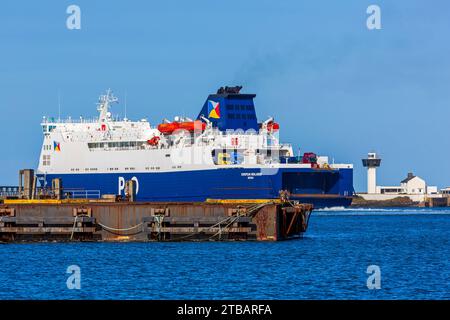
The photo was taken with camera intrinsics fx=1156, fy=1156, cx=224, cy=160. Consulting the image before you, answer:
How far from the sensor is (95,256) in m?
43.8

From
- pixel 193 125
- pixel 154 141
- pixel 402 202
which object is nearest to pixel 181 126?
pixel 193 125

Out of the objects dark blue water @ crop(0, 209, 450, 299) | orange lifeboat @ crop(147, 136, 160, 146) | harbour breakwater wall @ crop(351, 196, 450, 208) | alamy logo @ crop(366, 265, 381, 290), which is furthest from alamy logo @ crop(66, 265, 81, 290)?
harbour breakwater wall @ crop(351, 196, 450, 208)

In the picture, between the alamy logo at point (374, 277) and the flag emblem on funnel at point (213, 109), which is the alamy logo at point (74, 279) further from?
the flag emblem on funnel at point (213, 109)

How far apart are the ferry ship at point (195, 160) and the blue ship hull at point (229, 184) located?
8 cm

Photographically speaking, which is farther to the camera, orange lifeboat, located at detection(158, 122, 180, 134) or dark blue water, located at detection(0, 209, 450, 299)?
orange lifeboat, located at detection(158, 122, 180, 134)

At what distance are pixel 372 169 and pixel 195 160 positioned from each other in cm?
7589

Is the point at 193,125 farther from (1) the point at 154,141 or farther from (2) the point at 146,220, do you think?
(2) the point at 146,220

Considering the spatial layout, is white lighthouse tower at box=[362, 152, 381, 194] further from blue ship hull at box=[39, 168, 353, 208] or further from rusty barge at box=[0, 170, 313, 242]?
rusty barge at box=[0, 170, 313, 242]

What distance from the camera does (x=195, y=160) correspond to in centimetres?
9388

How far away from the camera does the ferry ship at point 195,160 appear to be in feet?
305

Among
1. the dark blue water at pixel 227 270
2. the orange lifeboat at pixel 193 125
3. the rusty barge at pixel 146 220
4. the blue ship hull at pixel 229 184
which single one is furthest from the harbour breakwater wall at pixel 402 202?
the rusty barge at pixel 146 220

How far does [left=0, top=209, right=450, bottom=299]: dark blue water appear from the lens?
3309 centimetres

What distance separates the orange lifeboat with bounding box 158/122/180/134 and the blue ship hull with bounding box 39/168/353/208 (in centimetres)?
361
